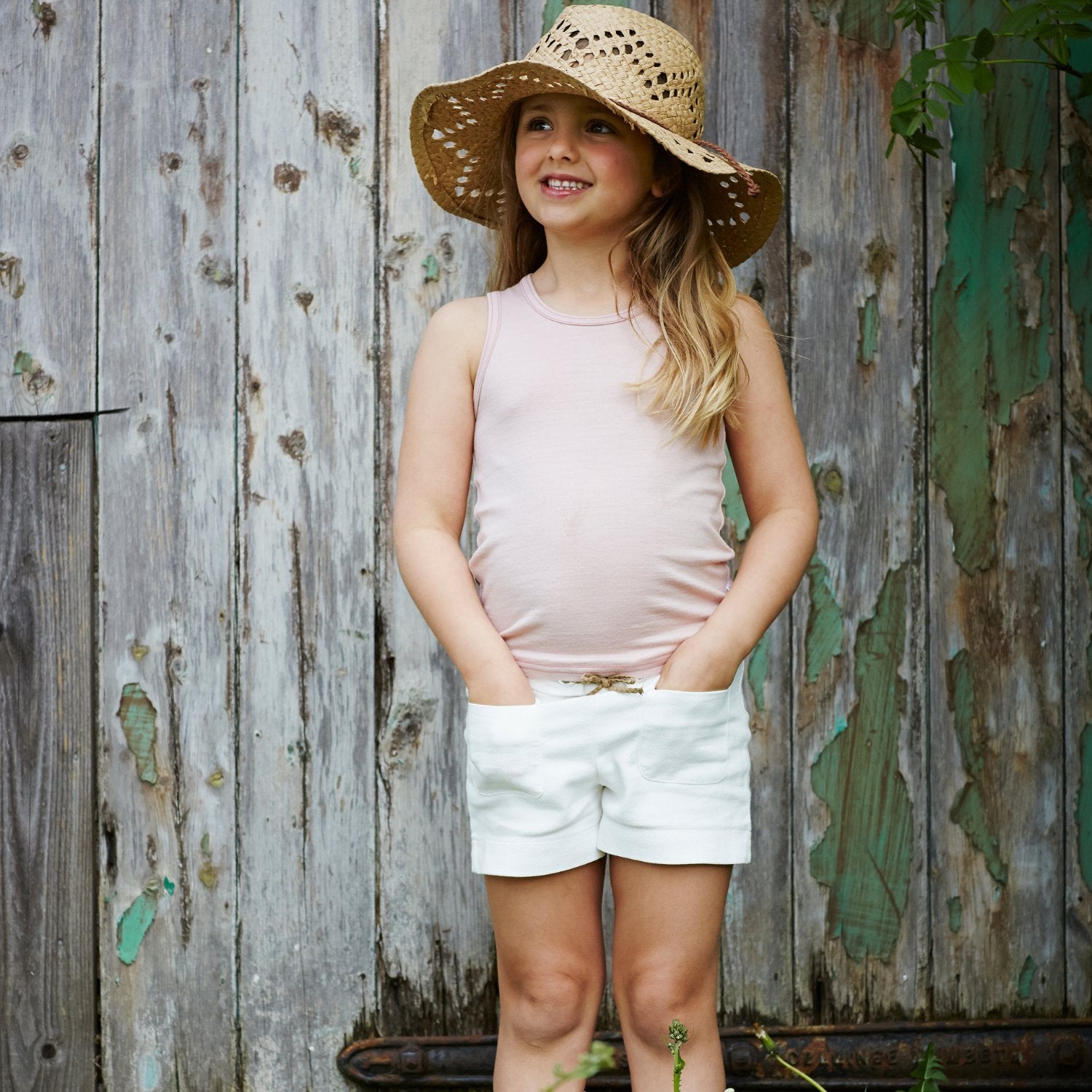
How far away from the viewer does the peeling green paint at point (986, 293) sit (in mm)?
2180

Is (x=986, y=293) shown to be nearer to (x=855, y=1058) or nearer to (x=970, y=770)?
(x=970, y=770)

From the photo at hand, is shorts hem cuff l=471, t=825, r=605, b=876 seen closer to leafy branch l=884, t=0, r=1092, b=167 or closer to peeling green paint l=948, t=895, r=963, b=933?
peeling green paint l=948, t=895, r=963, b=933

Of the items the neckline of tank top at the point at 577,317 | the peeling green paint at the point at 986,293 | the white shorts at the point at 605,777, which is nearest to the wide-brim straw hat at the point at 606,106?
the neckline of tank top at the point at 577,317

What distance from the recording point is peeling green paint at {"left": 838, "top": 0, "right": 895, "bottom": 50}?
216 cm

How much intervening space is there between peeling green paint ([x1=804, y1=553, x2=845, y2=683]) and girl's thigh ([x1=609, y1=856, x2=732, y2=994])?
0.73 m

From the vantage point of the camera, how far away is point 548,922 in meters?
1.53

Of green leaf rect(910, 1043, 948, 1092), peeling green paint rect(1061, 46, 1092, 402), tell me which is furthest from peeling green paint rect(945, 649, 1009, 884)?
green leaf rect(910, 1043, 948, 1092)

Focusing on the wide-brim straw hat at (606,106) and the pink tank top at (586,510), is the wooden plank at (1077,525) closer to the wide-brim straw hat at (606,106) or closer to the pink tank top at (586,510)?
the wide-brim straw hat at (606,106)

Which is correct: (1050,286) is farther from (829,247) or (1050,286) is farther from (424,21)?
(424,21)

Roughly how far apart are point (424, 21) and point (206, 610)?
1090 mm

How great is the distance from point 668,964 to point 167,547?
1146mm

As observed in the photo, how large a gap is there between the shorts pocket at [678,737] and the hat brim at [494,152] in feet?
2.20

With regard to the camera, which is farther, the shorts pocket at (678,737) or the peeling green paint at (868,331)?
the peeling green paint at (868,331)

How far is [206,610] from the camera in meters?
2.13
